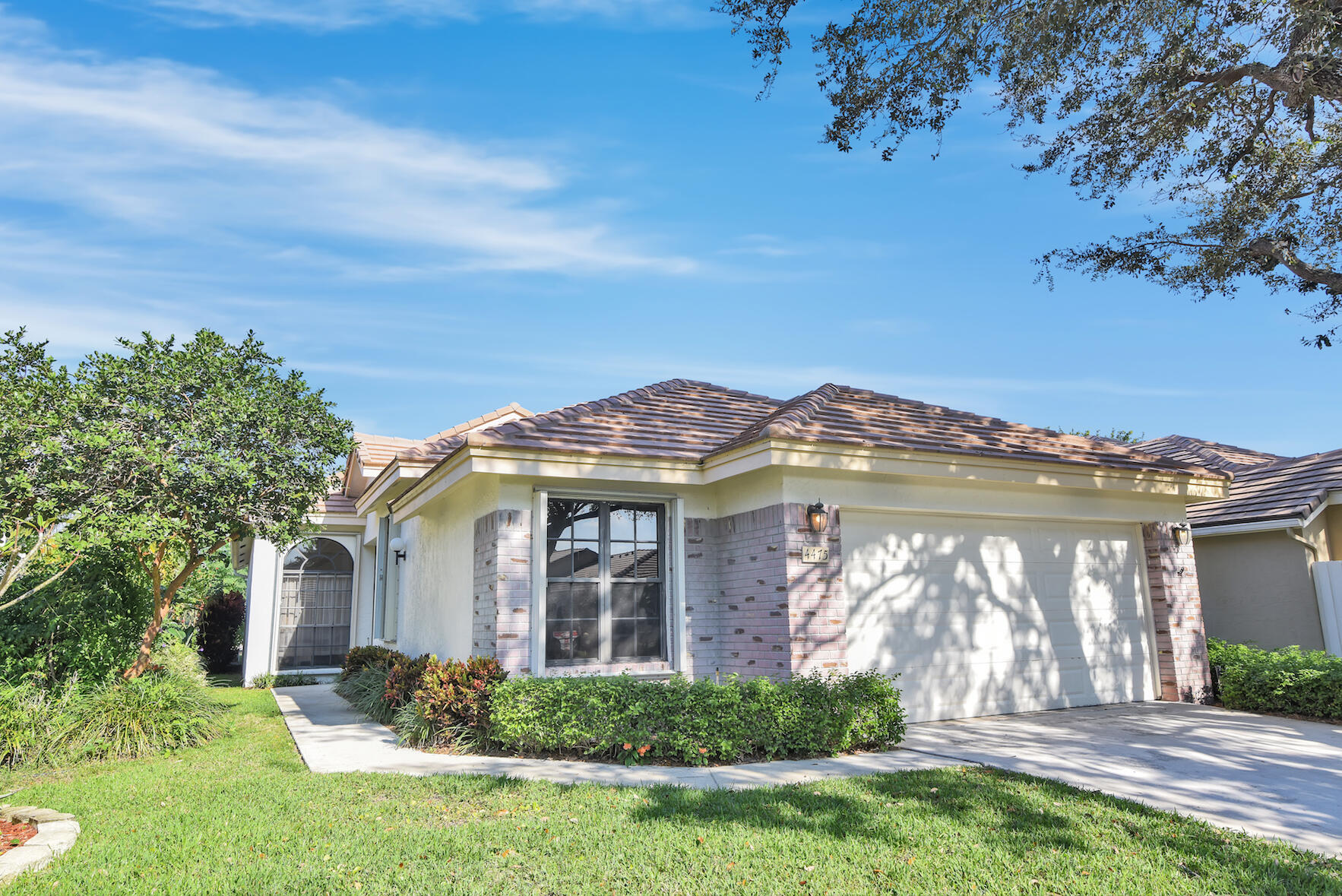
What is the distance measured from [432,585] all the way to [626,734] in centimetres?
534

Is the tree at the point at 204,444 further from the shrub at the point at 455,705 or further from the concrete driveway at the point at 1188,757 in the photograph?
the concrete driveway at the point at 1188,757

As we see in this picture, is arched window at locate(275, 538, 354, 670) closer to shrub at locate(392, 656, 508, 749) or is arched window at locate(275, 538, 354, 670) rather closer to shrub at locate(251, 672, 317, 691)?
shrub at locate(251, 672, 317, 691)

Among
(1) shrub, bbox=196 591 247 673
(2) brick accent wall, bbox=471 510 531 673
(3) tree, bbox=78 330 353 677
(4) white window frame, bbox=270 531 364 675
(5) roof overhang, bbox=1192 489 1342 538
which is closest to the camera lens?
(2) brick accent wall, bbox=471 510 531 673

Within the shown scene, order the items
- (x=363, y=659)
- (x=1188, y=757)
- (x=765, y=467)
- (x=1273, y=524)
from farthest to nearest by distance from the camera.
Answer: (x=363, y=659) < (x=1273, y=524) < (x=765, y=467) < (x=1188, y=757)

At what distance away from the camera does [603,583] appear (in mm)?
8930

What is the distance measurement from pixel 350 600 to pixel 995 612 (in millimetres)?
12940

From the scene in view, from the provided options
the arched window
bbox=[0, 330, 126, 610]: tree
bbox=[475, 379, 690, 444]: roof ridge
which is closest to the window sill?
bbox=[475, 379, 690, 444]: roof ridge

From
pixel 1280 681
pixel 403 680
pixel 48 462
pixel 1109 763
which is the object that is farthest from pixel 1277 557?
pixel 48 462

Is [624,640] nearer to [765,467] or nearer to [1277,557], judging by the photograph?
[765,467]

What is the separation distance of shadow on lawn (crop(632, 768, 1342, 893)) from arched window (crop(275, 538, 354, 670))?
42.3ft

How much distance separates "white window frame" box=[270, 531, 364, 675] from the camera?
1567 centimetres

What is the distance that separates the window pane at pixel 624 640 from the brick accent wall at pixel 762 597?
62 cm

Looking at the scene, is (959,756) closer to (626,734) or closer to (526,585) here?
(626,734)

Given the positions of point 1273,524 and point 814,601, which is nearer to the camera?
point 814,601
